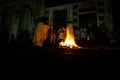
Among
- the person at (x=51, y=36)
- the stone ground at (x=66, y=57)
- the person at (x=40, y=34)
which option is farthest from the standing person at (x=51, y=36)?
the stone ground at (x=66, y=57)

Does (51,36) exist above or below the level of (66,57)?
above

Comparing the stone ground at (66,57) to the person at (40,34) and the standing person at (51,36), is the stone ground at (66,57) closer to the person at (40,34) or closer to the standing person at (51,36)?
the person at (40,34)

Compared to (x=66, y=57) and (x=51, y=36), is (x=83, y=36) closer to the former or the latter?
(x=51, y=36)

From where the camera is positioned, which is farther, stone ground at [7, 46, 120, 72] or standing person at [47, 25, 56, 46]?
standing person at [47, 25, 56, 46]

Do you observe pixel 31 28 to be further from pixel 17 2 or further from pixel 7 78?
pixel 7 78

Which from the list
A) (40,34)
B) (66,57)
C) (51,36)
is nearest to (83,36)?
(51,36)

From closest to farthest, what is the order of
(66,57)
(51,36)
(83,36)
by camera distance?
(66,57) < (51,36) < (83,36)

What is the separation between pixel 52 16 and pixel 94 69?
9917 mm

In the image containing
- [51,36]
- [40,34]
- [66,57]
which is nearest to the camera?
[66,57]

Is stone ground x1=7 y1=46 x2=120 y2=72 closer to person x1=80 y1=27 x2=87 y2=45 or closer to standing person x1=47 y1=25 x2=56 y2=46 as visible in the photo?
standing person x1=47 y1=25 x2=56 y2=46

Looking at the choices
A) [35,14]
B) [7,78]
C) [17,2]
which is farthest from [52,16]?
[7,78]

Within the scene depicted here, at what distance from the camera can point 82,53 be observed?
280 inches

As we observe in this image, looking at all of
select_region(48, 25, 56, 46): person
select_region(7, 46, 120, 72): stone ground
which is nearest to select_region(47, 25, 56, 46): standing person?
select_region(48, 25, 56, 46): person

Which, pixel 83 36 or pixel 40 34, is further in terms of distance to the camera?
pixel 83 36
